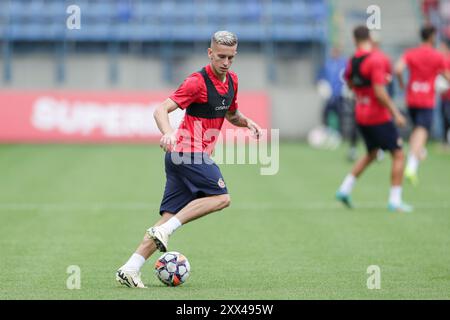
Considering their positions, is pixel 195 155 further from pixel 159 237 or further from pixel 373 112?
pixel 373 112

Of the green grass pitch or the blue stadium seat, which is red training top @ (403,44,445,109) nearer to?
the green grass pitch

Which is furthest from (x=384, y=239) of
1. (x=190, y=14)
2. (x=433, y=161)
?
(x=190, y=14)

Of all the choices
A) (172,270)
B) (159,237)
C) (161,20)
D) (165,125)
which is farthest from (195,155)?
(161,20)

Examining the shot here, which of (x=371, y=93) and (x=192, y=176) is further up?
(x=371, y=93)

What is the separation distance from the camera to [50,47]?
3102 centimetres

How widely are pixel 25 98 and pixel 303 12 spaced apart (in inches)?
371

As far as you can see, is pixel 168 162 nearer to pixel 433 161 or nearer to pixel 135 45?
pixel 433 161

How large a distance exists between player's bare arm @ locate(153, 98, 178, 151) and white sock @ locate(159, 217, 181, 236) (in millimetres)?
778

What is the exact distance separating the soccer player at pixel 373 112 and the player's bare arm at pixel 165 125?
6.19 meters

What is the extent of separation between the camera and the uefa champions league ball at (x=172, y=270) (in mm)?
8328

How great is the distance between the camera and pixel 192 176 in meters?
8.35

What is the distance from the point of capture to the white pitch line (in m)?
14.2

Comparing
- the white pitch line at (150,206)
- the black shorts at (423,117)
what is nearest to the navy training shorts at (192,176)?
the white pitch line at (150,206)

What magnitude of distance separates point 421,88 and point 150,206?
5.24 m
